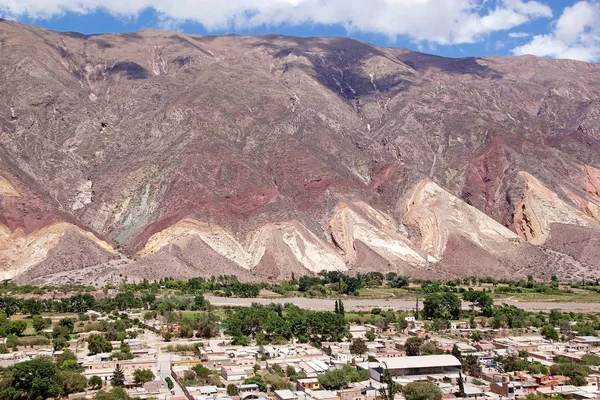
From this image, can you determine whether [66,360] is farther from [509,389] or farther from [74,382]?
[509,389]

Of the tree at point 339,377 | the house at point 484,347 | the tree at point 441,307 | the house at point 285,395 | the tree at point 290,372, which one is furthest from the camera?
the tree at point 441,307

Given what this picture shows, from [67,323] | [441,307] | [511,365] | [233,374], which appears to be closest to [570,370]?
[511,365]

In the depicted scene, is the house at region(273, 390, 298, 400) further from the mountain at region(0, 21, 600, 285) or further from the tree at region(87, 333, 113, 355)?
the mountain at region(0, 21, 600, 285)

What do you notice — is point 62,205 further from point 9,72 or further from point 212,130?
point 9,72

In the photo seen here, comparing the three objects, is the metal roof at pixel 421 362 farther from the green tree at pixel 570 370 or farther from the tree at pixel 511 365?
the green tree at pixel 570 370

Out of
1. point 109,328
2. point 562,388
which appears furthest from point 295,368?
point 109,328

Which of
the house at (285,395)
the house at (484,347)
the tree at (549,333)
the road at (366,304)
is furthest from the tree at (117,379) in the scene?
the tree at (549,333)
